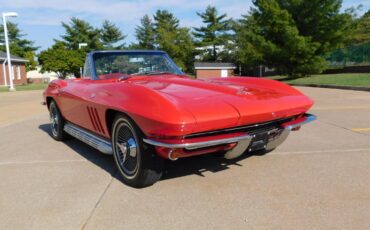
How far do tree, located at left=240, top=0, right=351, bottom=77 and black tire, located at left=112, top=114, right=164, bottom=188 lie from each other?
26.3 metres

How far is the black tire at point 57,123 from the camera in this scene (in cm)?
562

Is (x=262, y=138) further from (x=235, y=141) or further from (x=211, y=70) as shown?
(x=211, y=70)

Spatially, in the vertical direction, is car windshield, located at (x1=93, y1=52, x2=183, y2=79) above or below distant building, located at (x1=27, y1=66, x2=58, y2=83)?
above

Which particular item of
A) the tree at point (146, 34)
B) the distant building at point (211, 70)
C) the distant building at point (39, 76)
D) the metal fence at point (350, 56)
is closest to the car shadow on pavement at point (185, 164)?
the metal fence at point (350, 56)

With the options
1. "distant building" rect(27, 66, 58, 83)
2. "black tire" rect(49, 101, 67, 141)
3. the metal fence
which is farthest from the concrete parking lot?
"distant building" rect(27, 66, 58, 83)

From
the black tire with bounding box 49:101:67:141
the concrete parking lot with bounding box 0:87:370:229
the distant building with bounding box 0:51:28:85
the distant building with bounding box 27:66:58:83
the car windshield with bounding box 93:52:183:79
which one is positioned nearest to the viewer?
the concrete parking lot with bounding box 0:87:370:229

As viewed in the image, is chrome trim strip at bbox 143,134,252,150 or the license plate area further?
the license plate area

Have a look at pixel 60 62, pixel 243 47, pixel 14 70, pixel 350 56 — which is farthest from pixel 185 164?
pixel 243 47

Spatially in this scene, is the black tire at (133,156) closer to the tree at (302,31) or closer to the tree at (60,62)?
the tree at (302,31)

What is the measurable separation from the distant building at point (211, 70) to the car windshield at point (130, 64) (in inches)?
1616

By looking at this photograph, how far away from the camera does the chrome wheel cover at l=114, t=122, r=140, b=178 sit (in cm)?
342

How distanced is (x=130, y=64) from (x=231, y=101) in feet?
6.99

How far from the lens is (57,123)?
18.9ft

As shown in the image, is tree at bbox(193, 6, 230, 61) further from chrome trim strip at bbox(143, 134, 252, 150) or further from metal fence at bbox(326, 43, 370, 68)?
chrome trim strip at bbox(143, 134, 252, 150)
